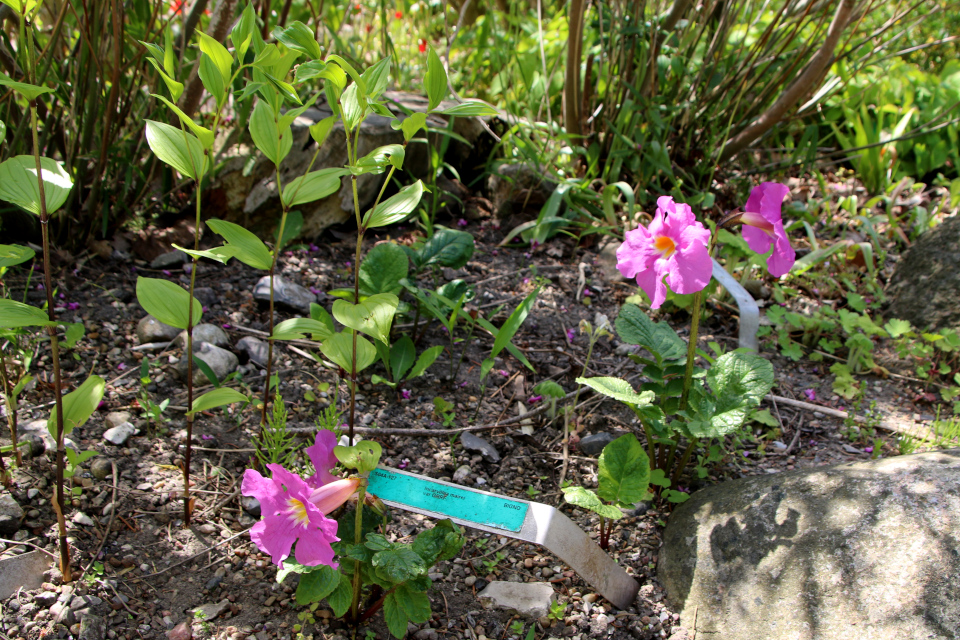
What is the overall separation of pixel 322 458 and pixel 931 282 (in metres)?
2.20

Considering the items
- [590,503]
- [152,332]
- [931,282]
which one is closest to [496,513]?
[590,503]

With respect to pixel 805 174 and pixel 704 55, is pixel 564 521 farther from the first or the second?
pixel 805 174

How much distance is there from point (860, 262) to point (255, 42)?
2452 millimetres

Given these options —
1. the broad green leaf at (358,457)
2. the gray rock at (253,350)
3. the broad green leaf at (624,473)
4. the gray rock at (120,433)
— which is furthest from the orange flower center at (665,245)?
the gray rock at (120,433)

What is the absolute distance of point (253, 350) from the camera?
1.93 m

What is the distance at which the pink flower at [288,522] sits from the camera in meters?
1.02

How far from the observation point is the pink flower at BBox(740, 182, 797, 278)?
1.33 m

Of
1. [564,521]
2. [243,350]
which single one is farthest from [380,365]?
[564,521]

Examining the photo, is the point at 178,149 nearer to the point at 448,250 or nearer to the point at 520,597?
the point at 448,250

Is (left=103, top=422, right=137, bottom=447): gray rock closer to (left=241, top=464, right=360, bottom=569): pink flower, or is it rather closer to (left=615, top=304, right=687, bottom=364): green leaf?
(left=241, top=464, right=360, bottom=569): pink flower

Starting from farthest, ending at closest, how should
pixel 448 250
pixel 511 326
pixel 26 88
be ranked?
pixel 448 250 < pixel 511 326 < pixel 26 88

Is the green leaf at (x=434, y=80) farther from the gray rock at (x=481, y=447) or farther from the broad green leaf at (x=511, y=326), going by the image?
the gray rock at (x=481, y=447)

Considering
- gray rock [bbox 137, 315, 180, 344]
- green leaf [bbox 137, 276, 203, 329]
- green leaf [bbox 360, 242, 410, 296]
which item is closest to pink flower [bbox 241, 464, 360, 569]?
green leaf [bbox 137, 276, 203, 329]

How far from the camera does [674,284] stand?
1212 mm
